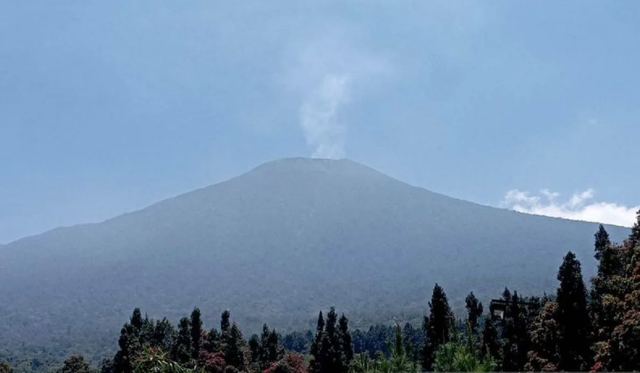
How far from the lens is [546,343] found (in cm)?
2002

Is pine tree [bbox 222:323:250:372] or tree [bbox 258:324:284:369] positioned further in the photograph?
tree [bbox 258:324:284:369]

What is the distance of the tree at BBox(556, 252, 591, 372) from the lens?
59.4ft

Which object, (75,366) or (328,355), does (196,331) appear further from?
(75,366)

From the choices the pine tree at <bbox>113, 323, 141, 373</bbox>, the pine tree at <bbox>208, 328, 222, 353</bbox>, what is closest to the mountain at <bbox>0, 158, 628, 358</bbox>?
the pine tree at <bbox>208, 328, 222, 353</bbox>

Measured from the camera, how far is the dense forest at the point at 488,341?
629cm

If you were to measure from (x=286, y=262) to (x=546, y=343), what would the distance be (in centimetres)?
14029

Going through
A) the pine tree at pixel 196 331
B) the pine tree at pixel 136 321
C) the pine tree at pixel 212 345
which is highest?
the pine tree at pixel 136 321

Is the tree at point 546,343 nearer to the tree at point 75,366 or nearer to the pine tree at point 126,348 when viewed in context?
the pine tree at point 126,348

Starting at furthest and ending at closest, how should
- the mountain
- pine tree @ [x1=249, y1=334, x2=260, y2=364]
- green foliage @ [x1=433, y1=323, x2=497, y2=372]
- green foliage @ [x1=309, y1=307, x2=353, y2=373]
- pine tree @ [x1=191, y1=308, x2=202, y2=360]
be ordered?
the mountain
pine tree @ [x1=249, y1=334, x2=260, y2=364]
pine tree @ [x1=191, y1=308, x2=202, y2=360]
green foliage @ [x1=309, y1=307, x2=353, y2=373]
green foliage @ [x1=433, y1=323, x2=497, y2=372]

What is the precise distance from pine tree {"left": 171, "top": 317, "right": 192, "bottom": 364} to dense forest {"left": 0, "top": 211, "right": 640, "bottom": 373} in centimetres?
5

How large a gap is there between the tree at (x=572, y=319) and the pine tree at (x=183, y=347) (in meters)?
17.4

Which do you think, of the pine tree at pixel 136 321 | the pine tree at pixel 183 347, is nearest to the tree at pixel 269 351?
the pine tree at pixel 183 347

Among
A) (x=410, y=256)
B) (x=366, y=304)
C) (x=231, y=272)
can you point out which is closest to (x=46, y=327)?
(x=231, y=272)

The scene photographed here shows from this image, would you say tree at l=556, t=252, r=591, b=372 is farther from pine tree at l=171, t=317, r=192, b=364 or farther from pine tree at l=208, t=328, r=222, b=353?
pine tree at l=208, t=328, r=222, b=353
